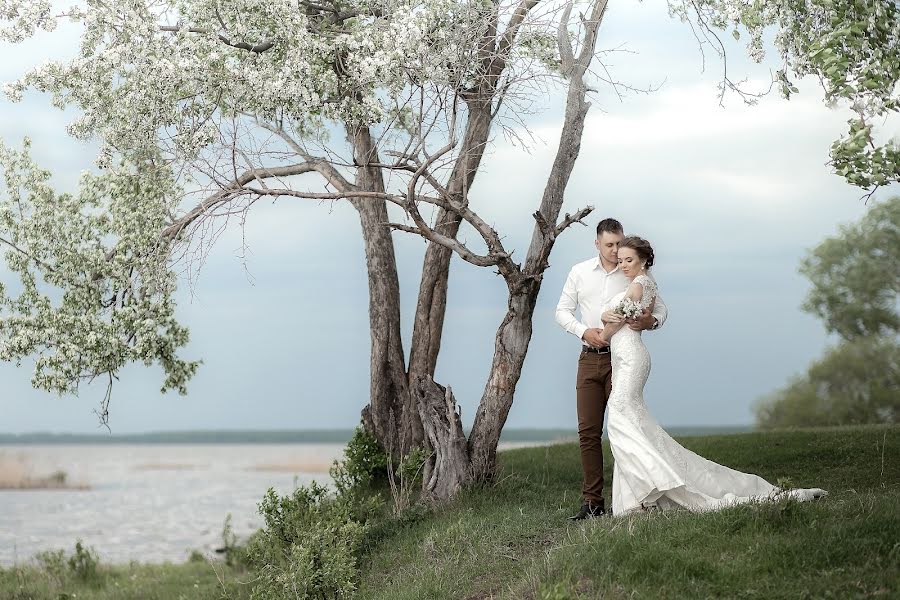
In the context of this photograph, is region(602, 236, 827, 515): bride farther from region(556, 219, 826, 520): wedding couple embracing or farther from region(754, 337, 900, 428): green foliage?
region(754, 337, 900, 428): green foliage

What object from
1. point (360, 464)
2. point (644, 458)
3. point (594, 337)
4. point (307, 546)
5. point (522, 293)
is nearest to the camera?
point (644, 458)

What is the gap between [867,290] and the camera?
27781mm

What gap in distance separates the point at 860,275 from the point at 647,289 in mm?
22068

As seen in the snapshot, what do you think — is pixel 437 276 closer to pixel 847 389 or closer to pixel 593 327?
pixel 593 327

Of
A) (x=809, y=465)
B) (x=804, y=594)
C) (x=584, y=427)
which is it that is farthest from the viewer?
(x=809, y=465)

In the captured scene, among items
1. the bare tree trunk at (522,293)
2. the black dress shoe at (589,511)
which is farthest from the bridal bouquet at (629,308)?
the bare tree trunk at (522,293)

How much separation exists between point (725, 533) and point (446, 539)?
288cm

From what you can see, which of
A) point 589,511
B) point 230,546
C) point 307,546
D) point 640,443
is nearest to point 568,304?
point 640,443

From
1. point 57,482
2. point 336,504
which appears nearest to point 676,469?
point 336,504

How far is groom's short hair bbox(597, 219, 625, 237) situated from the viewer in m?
8.53

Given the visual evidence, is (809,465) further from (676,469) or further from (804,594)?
(804,594)

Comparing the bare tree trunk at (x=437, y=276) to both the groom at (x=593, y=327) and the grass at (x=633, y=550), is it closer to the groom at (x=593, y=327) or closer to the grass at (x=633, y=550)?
the grass at (x=633, y=550)

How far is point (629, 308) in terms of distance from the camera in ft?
26.5

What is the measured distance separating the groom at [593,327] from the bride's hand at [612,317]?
225 millimetres
